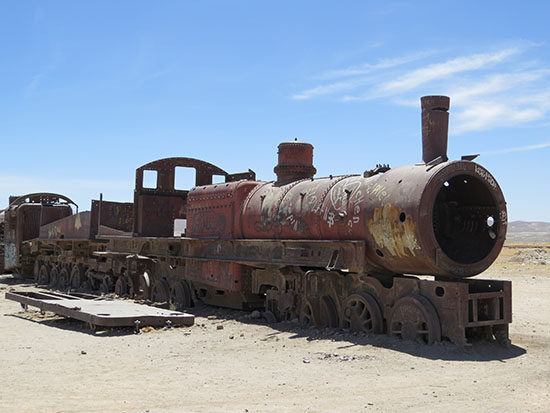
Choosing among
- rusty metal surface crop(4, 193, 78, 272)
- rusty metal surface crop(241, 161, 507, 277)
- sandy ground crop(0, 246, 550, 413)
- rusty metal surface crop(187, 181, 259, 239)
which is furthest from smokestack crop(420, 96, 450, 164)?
rusty metal surface crop(4, 193, 78, 272)

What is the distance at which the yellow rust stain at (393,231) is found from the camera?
848 cm

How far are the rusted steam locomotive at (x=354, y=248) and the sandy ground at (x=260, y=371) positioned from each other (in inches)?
18.1

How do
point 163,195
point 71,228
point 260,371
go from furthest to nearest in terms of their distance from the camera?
point 71,228 < point 163,195 < point 260,371

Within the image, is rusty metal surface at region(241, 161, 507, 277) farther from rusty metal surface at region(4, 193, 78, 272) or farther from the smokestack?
rusty metal surface at region(4, 193, 78, 272)

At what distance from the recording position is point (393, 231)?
874 centimetres

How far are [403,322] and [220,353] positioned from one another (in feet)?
8.14

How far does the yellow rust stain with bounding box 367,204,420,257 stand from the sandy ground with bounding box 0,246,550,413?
124 centimetres

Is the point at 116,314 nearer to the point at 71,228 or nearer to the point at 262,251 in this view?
the point at 262,251

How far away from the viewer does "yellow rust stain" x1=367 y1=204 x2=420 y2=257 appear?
848 centimetres

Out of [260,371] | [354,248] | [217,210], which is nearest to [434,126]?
[354,248]

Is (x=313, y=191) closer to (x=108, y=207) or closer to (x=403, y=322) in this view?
(x=403, y=322)

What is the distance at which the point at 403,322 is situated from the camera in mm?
8523

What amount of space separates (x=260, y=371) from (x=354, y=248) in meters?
2.82

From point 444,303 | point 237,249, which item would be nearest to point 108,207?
point 237,249
